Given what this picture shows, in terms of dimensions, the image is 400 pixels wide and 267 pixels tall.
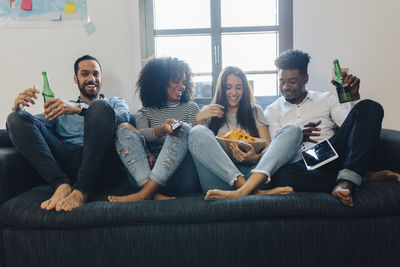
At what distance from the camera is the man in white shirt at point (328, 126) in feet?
3.93

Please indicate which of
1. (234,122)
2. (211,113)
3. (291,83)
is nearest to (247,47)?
(291,83)

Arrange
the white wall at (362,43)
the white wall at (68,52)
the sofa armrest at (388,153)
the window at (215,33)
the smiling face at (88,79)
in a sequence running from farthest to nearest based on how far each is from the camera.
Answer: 1. the window at (215,33)
2. the white wall at (68,52)
3. the white wall at (362,43)
4. the smiling face at (88,79)
5. the sofa armrest at (388,153)

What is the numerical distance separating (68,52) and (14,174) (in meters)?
1.12

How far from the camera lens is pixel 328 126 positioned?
1681 mm

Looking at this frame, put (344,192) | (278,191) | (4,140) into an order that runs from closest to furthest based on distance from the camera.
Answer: (344,192)
(278,191)
(4,140)

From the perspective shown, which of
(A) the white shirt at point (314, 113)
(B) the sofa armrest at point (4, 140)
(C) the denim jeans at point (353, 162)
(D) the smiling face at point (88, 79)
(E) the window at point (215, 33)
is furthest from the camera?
(E) the window at point (215, 33)

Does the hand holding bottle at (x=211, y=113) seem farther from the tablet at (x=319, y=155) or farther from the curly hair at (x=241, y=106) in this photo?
the tablet at (x=319, y=155)

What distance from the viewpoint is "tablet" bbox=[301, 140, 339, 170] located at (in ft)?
4.17

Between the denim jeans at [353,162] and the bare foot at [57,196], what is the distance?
853 millimetres

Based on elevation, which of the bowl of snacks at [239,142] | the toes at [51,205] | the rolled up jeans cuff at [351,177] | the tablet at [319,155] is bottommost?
the toes at [51,205]

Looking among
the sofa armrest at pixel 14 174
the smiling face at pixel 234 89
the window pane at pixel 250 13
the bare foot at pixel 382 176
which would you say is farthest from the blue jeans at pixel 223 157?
the window pane at pixel 250 13

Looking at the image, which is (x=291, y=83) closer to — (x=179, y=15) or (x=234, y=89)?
(x=234, y=89)

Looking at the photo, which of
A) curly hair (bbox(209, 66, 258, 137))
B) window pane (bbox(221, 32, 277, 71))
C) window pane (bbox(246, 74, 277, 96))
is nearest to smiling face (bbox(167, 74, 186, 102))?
curly hair (bbox(209, 66, 258, 137))

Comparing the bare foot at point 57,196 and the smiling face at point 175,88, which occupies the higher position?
the smiling face at point 175,88
